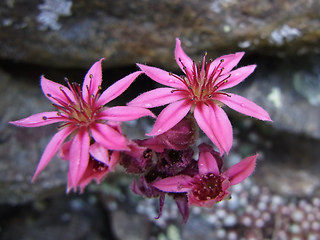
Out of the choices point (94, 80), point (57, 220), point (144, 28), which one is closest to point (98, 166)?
point (94, 80)

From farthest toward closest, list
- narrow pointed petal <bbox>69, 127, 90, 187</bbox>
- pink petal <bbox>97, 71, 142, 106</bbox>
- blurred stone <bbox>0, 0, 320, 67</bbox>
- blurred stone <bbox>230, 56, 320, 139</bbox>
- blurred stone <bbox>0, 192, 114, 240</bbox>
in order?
1. blurred stone <bbox>0, 192, 114, 240</bbox>
2. blurred stone <bbox>230, 56, 320, 139</bbox>
3. blurred stone <bbox>0, 0, 320, 67</bbox>
4. pink petal <bbox>97, 71, 142, 106</bbox>
5. narrow pointed petal <bbox>69, 127, 90, 187</bbox>

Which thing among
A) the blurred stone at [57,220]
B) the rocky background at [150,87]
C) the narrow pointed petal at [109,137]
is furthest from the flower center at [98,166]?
the blurred stone at [57,220]

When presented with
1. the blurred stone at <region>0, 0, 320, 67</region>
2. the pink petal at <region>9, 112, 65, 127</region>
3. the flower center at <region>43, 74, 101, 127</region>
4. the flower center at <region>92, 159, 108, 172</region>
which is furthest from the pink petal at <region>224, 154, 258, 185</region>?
the blurred stone at <region>0, 0, 320, 67</region>

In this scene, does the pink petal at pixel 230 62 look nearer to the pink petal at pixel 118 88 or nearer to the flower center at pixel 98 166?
the pink petal at pixel 118 88

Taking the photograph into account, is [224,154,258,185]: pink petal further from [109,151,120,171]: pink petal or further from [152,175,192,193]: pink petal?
[109,151,120,171]: pink petal

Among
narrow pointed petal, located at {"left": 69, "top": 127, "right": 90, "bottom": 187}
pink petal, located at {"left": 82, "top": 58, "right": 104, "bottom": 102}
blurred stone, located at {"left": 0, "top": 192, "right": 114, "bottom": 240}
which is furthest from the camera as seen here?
blurred stone, located at {"left": 0, "top": 192, "right": 114, "bottom": 240}

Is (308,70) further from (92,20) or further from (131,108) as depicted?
(131,108)

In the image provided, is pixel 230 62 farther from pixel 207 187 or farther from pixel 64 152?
pixel 64 152
